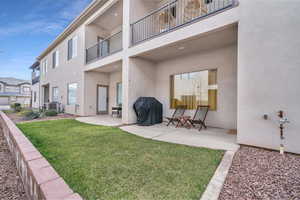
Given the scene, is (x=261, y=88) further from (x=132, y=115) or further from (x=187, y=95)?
(x=132, y=115)

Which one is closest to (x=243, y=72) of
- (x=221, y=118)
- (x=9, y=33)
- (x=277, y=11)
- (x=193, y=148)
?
(x=277, y=11)

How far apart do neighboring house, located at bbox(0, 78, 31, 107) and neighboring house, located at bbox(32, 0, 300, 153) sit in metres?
28.5

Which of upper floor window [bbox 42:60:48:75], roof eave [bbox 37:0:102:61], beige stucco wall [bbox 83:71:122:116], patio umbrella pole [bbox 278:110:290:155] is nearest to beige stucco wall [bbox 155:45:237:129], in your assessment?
patio umbrella pole [bbox 278:110:290:155]

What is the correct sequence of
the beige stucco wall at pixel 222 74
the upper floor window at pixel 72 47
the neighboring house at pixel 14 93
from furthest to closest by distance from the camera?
the neighboring house at pixel 14 93
the upper floor window at pixel 72 47
the beige stucco wall at pixel 222 74

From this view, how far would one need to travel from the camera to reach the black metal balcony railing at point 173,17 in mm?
6044

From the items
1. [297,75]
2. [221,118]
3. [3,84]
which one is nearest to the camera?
[297,75]

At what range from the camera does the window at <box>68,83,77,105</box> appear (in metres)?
10.5

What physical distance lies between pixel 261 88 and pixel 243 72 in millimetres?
537

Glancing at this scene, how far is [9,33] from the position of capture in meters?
14.5

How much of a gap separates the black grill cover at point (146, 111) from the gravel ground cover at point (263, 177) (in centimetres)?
382

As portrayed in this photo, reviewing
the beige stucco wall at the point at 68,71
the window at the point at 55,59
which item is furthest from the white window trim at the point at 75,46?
the window at the point at 55,59

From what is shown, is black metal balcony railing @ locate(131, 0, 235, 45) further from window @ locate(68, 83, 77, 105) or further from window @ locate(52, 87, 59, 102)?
window @ locate(52, 87, 59, 102)

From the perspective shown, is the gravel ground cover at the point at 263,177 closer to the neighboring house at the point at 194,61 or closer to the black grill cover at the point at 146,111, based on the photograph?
the neighboring house at the point at 194,61

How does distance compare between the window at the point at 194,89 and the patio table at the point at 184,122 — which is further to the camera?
the window at the point at 194,89
